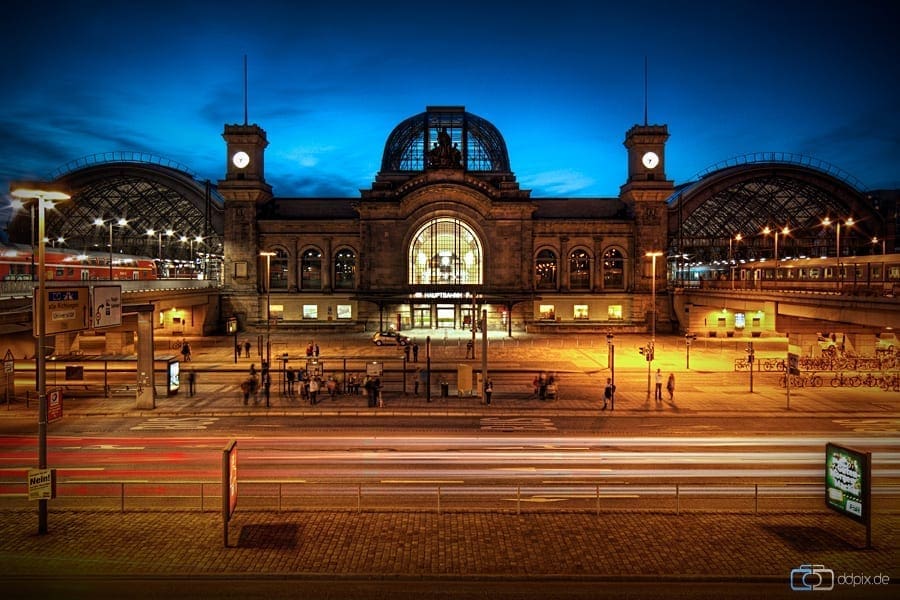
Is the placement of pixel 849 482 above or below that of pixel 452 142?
below

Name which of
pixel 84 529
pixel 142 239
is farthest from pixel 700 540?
pixel 142 239

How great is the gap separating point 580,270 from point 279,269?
40.7 m

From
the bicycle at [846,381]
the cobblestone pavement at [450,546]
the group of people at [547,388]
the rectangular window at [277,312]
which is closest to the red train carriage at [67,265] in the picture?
the rectangular window at [277,312]

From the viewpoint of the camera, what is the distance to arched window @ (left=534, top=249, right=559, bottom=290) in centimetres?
6988

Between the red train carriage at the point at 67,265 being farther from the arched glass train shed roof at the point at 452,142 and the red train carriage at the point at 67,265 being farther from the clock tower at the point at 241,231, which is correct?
the arched glass train shed roof at the point at 452,142

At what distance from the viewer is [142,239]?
97.5m

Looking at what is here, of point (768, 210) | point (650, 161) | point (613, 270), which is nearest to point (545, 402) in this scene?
point (613, 270)

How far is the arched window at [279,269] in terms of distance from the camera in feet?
231

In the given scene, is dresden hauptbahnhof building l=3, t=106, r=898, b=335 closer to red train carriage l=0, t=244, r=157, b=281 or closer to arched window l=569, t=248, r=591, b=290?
arched window l=569, t=248, r=591, b=290

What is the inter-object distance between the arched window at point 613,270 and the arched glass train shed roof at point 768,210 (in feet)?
60.7

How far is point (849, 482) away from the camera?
43.0ft

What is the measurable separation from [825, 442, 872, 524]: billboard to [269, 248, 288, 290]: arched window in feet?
216

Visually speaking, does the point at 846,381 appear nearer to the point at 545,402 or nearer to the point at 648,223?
the point at 545,402
